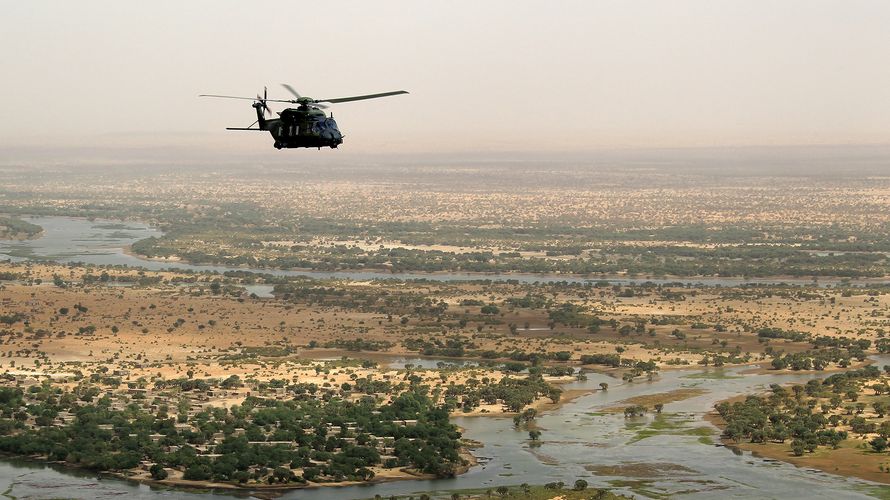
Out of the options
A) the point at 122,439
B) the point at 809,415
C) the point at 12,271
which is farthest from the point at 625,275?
the point at 122,439

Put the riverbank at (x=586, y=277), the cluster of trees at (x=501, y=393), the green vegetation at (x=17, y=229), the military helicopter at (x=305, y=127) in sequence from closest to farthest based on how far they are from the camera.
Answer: the military helicopter at (x=305, y=127), the cluster of trees at (x=501, y=393), the riverbank at (x=586, y=277), the green vegetation at (x=17, y=229)

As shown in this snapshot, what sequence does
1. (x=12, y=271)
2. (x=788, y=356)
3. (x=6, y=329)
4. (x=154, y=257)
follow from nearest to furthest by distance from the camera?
(x=788, y=356) < (x=6, y=329) < (x=12, y=271) < (x=154, y=257)

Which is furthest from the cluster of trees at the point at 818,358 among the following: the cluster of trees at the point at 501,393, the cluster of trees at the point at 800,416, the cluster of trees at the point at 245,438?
the cluster of trees at the point at 245,438

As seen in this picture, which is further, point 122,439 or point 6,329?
point 6,329

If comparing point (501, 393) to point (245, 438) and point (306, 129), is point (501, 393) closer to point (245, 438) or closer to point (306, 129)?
point (245, 438)

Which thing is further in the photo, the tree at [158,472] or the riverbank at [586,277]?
the riverbank at [586,277]

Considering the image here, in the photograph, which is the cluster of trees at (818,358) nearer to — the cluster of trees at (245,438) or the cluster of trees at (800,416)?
the cluster of trees at (800,416)

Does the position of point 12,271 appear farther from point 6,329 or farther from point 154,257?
point 6,329

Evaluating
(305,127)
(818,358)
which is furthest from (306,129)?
(818,358)
